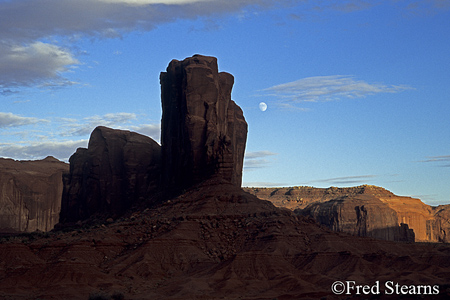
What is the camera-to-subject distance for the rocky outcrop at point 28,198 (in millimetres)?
165875

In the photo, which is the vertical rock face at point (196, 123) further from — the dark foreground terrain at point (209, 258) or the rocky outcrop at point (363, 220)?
the rocky outcrop at point (363, 220)

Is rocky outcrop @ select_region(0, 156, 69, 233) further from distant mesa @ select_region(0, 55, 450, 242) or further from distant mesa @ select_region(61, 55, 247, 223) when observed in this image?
distant mesa @ select_region(61, 55, 247, 223)

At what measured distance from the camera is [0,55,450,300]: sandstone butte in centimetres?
6831

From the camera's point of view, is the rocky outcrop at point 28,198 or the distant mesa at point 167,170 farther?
the rocky outcrop at point 28,198

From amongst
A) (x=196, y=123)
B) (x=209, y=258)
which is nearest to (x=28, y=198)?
(x=196, y=123)

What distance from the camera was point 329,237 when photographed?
79688 millimetres

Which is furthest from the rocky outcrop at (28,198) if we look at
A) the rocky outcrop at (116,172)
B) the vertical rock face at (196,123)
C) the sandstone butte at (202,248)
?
the vertical rock face at (196,123)

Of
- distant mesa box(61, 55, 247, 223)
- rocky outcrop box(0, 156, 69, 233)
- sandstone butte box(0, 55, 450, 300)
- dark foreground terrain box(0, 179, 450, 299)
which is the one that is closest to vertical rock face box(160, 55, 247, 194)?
distant mesa box(61, 55, 247, 223)

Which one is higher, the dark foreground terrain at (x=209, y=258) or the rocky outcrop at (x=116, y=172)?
the rocky outcrop at (x=116, y=172)

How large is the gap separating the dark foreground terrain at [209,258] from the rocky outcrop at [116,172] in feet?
93.0

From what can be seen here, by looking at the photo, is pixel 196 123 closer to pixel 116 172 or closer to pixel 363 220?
pixel 116 172

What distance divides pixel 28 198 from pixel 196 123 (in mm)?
88151

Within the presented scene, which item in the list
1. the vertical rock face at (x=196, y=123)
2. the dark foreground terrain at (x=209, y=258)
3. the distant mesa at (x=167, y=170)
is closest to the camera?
the dark foreground terrain at (x=209, y=258)

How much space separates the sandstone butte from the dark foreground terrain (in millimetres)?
127
